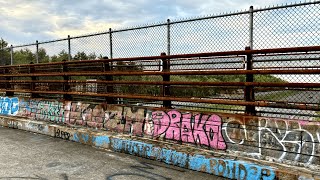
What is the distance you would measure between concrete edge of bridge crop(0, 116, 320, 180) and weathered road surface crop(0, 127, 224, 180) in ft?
0.43

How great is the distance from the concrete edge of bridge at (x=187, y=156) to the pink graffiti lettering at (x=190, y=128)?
14cm

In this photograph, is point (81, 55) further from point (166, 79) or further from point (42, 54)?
point (166, 79)

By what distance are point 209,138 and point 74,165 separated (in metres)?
2.38

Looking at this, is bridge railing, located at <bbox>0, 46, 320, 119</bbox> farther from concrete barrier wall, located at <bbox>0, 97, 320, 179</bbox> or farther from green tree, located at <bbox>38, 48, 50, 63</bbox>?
green tree, located at <bbox>38, 48, 50, 63</bbox>

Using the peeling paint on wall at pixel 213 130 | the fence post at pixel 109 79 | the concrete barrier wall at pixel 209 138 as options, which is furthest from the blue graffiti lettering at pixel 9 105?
the fence post at pixel 109 79

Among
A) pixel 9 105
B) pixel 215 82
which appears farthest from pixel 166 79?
pixel 9 105

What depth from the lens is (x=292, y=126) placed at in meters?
4.36

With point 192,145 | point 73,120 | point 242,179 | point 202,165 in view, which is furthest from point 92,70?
point 242,179

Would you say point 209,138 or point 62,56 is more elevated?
point 62,56

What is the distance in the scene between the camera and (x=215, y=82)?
5.20m

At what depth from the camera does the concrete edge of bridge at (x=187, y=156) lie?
4.13 metres

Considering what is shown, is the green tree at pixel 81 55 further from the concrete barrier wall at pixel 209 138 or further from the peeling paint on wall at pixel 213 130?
the concrete barrier wall at pixel 209 138

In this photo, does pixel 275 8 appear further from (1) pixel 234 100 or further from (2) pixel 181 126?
(2) pixel 181 126

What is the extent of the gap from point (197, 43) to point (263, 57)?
188 cm
